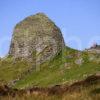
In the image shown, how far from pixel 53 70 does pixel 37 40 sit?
8504 millimetres

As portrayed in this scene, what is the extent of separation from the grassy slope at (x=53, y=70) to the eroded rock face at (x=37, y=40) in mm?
1650

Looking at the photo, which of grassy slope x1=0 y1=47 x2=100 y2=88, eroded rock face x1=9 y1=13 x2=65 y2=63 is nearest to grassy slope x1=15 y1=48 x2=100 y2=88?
grassy slope x1=0 y1=47 x2=100 y2=88

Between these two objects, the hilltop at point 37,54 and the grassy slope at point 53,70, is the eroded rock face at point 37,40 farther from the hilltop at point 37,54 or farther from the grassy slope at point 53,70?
the grassy slope at point 53,70

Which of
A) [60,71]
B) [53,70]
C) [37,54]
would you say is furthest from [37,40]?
[60,71]

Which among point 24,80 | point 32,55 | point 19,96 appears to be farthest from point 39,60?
point 19,96

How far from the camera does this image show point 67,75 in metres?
57.0

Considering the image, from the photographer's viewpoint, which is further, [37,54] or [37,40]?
[37,54]

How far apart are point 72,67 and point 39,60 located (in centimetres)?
904

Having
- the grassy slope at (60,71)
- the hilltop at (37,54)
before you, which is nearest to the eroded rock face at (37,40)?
the hilltop at (37,54)

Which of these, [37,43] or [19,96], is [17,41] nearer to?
[37,43]

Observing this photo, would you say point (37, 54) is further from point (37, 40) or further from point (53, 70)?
point (53, 70)

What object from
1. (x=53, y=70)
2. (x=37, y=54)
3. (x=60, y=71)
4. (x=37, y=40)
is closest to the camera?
(x=60, y=71)

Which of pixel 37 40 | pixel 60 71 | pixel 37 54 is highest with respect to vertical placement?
pixel 37 40

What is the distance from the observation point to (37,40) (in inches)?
2662
